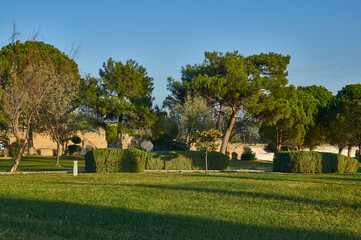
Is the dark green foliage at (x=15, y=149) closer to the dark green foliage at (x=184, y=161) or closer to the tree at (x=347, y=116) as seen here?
the dark green foliage at (x=184, y=161)

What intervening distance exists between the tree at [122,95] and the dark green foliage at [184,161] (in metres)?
16.4

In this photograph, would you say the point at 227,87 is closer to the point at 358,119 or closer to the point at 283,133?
the point at 283,133

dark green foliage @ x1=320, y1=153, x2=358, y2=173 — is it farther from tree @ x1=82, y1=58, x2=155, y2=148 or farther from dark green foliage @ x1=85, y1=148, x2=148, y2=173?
tree @ x1=82, y1=58, x2=155, y2=148

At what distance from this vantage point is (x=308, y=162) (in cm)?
2334

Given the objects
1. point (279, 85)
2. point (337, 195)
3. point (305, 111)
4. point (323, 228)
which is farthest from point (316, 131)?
point (323, 228)

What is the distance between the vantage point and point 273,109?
1453 inches

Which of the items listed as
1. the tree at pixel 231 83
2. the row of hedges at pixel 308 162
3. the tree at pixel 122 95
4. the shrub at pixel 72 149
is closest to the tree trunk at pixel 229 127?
the tree at pixel 231 83

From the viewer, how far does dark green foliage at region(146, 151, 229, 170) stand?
22.2 meters

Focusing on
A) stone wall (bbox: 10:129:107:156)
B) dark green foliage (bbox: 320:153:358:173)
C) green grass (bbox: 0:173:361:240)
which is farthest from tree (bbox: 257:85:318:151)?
green grass (bbox: 0:173:361:240)

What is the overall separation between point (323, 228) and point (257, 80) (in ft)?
94.9

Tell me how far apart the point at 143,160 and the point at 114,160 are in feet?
5.67

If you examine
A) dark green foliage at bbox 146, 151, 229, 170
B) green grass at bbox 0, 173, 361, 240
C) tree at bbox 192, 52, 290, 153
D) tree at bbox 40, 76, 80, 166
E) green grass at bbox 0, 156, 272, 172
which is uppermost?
tree at bbox 192, 52, 290, 153

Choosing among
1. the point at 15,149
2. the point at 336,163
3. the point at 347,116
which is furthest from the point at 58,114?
the point at 347,116

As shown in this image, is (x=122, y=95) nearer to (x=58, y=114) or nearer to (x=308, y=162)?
(x=58, y=114)
